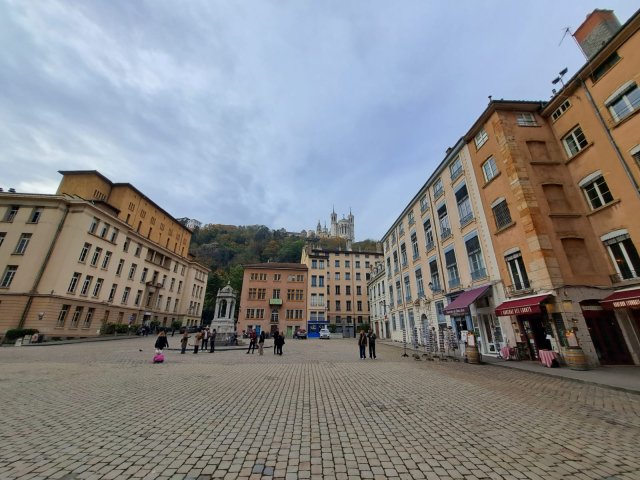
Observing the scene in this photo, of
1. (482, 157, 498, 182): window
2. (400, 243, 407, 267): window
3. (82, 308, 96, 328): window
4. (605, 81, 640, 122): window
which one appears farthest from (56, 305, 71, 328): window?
(605, 81, 640, 122): window

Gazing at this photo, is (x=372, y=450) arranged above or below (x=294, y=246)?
below

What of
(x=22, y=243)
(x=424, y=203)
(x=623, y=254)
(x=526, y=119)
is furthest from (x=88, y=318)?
(x=623, y=254)

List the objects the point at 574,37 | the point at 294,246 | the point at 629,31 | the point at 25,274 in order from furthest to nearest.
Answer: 1. the point at 294,246
2. the point at 25,274
3. the point at 574,37
4. the point at 629,31

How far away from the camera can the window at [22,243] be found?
26411 mm

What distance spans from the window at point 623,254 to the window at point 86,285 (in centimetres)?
4509

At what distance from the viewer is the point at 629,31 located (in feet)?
42.5

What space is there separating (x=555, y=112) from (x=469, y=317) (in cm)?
1493

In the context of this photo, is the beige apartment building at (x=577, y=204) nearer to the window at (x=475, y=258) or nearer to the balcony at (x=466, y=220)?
the window at (x=475, y=258)

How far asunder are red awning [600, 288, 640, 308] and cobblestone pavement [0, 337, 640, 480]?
→ 221 inches

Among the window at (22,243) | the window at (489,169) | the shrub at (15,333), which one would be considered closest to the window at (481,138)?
the window at (489,169)

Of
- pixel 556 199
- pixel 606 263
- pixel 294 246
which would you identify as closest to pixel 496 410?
pixel 606 263

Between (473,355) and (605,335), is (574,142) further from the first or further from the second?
(473,355)

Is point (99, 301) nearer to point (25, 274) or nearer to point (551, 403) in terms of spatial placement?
point (25, 274)

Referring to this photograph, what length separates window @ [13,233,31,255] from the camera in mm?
26411
